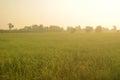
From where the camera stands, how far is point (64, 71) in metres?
7.29

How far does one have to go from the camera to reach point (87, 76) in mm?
6445

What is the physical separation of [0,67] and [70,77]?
3502 millimetres

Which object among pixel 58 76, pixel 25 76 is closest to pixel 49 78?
pixel 58 76

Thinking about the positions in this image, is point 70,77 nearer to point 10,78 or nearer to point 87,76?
point 87,76

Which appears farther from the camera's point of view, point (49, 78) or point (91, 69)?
point (91, 69)

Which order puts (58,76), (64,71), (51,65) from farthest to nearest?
(51,65), (64,71), (58,76)

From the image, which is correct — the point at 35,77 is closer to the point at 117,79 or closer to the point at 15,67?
the point at 15,67

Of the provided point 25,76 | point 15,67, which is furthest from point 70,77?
point 15,67

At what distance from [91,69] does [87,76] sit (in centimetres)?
96

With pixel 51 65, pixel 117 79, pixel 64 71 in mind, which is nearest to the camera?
pixel 117 79

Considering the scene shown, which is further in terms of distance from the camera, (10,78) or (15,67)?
(15,67)

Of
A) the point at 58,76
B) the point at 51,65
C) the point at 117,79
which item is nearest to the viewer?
the point at 117,79

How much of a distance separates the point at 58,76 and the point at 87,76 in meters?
1.06

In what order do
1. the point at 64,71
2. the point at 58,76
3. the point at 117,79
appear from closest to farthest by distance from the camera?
the point at 117,79 → the point at 58,76 → the point at 64,71
